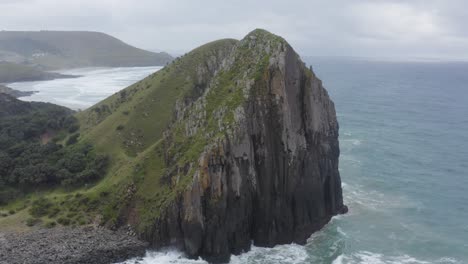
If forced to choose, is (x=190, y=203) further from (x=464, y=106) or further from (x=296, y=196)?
(x=464, y=106)

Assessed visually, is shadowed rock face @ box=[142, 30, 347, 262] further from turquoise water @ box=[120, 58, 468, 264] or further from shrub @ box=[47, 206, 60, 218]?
shrub @ box=[47, 206, 60, 218]

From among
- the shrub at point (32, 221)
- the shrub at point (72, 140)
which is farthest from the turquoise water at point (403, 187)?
the shrub at point (72, 140)

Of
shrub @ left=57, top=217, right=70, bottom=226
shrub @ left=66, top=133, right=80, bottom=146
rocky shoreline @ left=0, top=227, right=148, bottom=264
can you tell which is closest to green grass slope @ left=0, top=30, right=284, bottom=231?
shrub @ left=57, top=217, right=70, bottom=226

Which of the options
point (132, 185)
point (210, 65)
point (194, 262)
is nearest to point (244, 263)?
point (194, 262)

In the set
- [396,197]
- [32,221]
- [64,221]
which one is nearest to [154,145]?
[64,221]

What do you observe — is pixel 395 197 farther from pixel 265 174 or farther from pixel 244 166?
pixel 244 166

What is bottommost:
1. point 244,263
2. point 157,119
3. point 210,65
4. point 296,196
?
point 244,263

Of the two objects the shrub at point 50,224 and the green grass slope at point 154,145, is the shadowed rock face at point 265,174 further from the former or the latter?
the shrub at point 50,224
